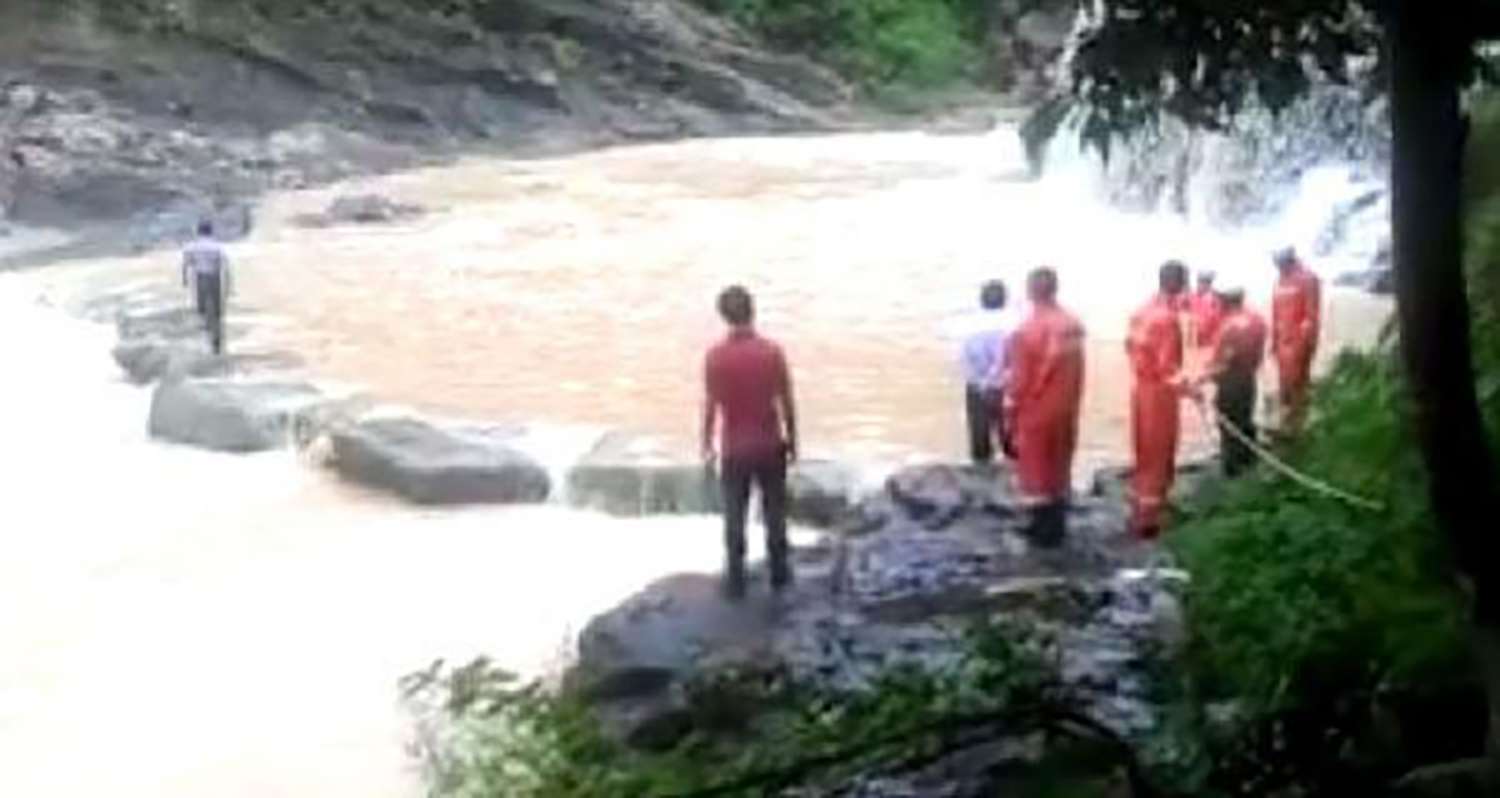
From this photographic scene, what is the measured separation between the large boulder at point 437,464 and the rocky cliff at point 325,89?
15.7 meters

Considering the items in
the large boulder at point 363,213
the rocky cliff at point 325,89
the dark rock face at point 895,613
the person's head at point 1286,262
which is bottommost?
the dark rock face at point 895,613

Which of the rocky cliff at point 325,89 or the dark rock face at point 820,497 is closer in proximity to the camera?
the dark rock face at point 820,497

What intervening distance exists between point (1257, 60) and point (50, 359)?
18729 mm

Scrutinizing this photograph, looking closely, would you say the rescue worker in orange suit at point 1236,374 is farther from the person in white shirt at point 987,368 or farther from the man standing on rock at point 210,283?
the man standing on rock at point 210,283

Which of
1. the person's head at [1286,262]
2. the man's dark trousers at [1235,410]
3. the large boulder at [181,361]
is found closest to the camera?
the man's dark trousers at [1235,410]

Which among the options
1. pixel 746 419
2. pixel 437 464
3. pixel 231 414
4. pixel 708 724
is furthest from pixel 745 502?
pixel 231 414

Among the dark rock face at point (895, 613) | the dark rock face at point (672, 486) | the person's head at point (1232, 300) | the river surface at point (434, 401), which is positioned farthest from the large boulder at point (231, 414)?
the person's head at point (1232, 300)

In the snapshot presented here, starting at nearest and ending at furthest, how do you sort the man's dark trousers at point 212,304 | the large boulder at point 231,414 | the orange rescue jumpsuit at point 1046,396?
the orange rescue jumpsuit at point 1046,396
the large boulder at point 231,414
the man's dark trousers at point 212,304

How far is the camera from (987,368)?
13.7 m

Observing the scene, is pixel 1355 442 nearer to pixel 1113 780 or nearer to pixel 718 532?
pixel 1113 780

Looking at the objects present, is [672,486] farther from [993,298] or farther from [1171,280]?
[1171,280]

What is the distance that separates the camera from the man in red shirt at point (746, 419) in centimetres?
1083

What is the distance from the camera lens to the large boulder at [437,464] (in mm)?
16094

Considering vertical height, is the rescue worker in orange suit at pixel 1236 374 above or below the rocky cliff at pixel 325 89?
below
